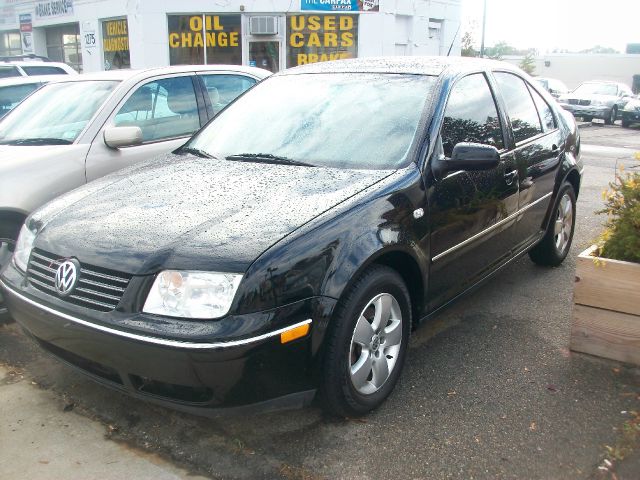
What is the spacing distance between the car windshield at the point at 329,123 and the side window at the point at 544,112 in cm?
155

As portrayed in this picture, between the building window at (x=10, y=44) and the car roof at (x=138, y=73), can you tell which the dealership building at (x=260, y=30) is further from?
the car roof at (x=138, y=73)

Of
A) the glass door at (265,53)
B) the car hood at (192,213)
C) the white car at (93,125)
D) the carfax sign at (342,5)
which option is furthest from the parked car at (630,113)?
the car hood at (192,213)

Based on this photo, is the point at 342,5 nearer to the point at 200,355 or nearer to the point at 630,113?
the point at 630,113

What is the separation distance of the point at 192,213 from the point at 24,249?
1032mm

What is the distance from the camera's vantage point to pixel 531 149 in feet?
14.5

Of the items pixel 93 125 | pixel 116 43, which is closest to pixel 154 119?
pixel 93 125

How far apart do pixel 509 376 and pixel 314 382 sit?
1.34 meters

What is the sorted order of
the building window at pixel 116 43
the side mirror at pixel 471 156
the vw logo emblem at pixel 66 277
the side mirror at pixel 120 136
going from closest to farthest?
the vw logo emblem at pixel 66 277
the side mirror at pixel 471 156
the side mirror at pixel 120 136
the building window at pixel 116 43

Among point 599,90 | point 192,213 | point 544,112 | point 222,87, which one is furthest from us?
point 599,90

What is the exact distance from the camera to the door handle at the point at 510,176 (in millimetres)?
4004

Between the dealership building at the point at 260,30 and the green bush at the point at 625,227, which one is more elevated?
the dealership building at the point at 260,30

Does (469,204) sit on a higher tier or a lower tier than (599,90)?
higher

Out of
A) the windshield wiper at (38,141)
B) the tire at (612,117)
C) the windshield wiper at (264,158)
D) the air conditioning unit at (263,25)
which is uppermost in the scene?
the air conditioning unit at (263,25)

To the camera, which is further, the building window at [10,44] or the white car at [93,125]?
the building window at [10,44]
